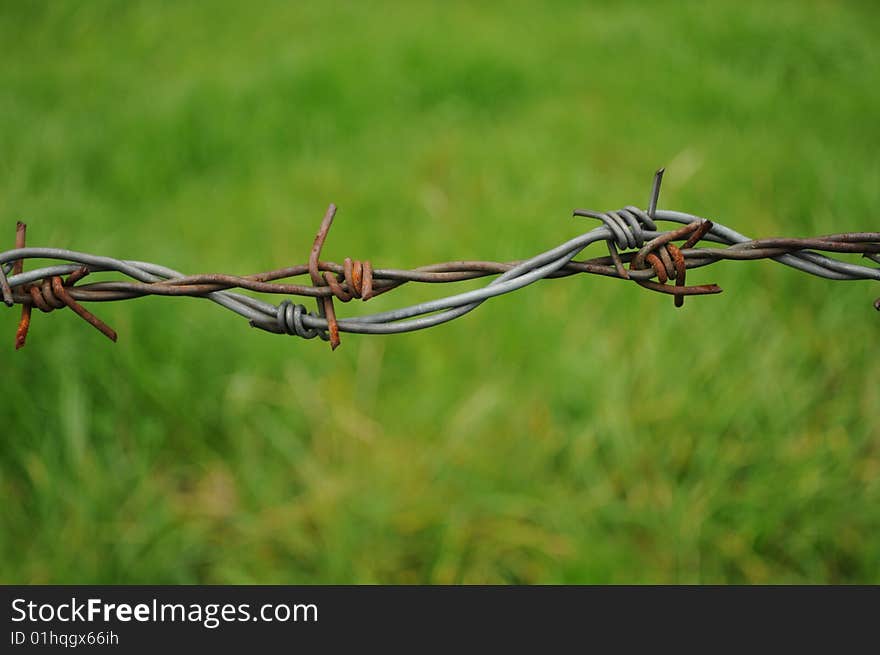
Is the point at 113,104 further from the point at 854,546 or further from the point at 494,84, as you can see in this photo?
the point at 854,546

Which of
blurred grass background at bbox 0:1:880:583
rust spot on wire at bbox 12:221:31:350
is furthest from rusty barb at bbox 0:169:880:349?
blurred grass background at bbox 0:1:880:583

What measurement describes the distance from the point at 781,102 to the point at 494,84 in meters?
1.70

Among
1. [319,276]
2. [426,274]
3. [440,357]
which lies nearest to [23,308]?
[319,276]

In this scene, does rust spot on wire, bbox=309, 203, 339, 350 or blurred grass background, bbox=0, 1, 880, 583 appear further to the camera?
blurred grass background, bbox=0, 1, 880, 583

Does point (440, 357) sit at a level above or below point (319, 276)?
above

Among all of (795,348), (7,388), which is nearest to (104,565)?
(7,388)

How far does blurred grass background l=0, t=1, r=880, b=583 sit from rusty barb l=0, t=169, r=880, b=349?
1.11m

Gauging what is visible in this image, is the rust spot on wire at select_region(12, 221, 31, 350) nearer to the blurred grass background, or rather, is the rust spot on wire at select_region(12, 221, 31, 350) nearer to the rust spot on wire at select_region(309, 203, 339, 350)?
the rust spot on wire at select_region(309, 203, 339, 350)

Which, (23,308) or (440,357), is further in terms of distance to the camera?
(440,357)

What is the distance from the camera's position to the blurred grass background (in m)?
1.83

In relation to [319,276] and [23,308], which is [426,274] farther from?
[23,308]

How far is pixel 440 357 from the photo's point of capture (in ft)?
7.80

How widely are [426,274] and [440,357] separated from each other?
1.54 metres

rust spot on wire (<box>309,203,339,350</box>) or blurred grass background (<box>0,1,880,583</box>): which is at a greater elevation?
blurred grass background (<box>0,1,880,583</box>)
